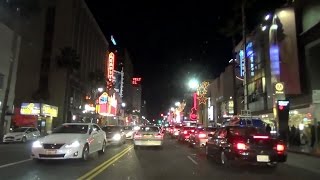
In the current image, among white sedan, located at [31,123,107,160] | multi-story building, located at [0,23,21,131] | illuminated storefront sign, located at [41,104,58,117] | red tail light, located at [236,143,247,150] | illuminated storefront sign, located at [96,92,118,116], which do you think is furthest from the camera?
illuminated storefront sign, located at [96,92,118,116]

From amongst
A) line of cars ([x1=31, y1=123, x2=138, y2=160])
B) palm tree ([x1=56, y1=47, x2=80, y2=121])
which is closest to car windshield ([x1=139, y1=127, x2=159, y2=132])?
line of cars ([x1=31, y1=123, x2=138, y2=160])

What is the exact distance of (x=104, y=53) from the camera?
106 metres

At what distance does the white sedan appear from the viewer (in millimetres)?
15586

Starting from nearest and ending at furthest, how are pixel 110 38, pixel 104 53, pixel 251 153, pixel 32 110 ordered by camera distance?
pixel 251 153 < pixel 32 110 < pixel 104 53 < pixel 110 38

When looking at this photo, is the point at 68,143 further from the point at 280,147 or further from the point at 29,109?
the point at 29,109

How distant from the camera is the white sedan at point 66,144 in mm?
15586

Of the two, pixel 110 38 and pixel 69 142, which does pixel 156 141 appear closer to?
pixel 69 142

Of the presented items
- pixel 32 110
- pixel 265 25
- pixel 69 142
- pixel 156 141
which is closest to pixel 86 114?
pixel 32 110

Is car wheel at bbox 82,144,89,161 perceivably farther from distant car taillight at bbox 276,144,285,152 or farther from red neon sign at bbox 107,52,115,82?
red neon sign at bbox 107,52,115,82

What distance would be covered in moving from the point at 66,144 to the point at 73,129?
8.04 feet

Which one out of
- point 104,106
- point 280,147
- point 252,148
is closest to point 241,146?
point 252,148

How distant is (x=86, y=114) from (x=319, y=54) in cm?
5865

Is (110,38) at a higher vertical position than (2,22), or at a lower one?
higher

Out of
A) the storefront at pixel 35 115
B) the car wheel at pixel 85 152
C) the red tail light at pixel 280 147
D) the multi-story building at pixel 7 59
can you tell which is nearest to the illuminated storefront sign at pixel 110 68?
the storefront at pixel 35 115
